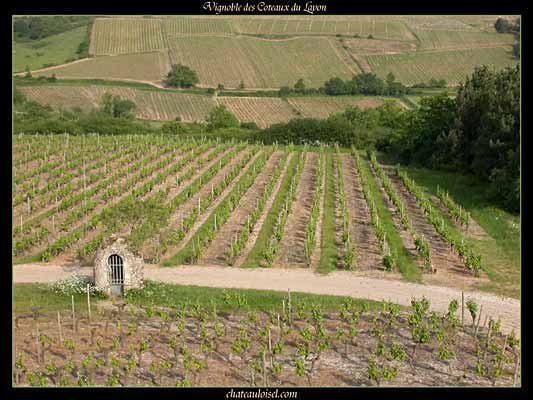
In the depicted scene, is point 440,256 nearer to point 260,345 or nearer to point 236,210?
point 236,210

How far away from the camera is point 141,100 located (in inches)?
3285

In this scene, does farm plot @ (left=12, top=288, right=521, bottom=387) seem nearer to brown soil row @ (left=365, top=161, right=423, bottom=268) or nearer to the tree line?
brown soil row @ (left=365, top=161, right=423, bottom=268)

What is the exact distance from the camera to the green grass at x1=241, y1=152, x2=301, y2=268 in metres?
27.2

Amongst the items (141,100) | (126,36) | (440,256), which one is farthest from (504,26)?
(440,256)

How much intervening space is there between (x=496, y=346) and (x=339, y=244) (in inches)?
421

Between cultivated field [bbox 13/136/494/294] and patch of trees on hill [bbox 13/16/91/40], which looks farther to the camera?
patch of trees on hill [bbox 13/16/91/40]

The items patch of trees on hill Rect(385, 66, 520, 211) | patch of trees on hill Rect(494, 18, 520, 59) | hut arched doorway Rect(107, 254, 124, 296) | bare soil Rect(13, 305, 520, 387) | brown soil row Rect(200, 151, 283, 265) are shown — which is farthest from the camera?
patch of trees on hill Rect(494, 18, 520, 59)

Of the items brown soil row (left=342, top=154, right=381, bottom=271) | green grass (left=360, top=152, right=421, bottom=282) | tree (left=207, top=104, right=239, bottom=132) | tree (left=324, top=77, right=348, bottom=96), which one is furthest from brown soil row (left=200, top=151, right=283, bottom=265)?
tree (left=324, top=77, right=348, bottom=96)

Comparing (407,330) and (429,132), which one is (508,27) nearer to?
(429,132)

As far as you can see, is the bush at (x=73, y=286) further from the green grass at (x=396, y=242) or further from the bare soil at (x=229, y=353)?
the green grass at (x=396, y=242)

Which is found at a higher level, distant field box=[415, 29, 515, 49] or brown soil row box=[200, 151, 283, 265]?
distant field box=[415, 29, 515, 49]

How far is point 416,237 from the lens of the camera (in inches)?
1146

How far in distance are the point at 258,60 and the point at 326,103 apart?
16.5 metres

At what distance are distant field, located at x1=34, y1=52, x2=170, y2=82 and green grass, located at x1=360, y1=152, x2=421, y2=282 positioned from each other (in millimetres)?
56988
